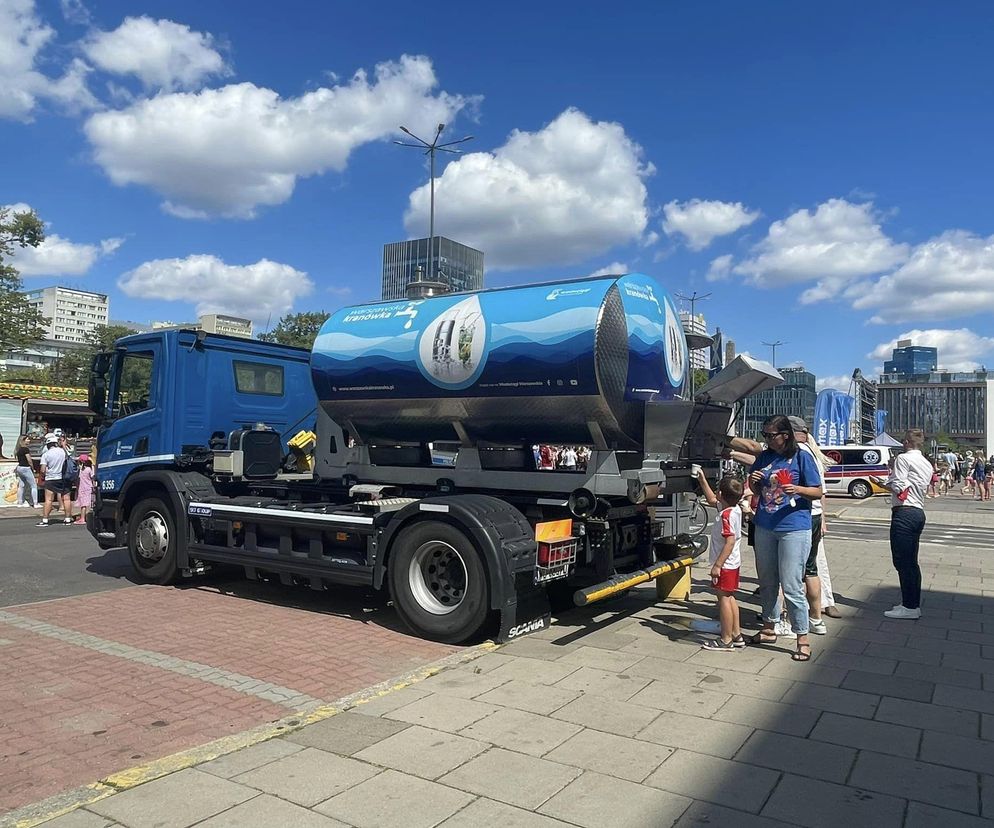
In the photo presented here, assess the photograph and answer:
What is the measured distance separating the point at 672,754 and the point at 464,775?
110 cm

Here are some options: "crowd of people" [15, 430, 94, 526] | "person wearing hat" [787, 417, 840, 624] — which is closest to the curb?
"person wearing hat" [787, 417, 840, 624]

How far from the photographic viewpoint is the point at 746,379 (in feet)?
25.6

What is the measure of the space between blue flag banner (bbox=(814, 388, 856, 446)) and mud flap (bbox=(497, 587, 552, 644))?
3173cm

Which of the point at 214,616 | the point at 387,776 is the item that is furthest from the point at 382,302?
the point at 387,776

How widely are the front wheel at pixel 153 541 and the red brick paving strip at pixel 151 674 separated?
439mm

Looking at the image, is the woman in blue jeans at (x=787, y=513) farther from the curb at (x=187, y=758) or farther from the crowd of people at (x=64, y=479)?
the crowd of people at (x=64, y=479)

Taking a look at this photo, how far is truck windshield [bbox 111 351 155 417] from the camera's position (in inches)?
349

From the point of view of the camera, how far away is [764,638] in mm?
6277

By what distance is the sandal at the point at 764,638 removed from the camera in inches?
247

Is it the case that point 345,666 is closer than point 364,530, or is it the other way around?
point 345,666

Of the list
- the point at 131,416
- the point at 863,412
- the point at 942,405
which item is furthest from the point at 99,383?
the point at 942,405

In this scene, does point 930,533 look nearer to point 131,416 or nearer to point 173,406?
point 173,406

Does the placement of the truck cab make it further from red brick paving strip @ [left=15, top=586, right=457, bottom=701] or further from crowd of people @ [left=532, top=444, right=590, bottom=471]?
crowd of people @ [left=532, top=444, right=590, bottom=471]

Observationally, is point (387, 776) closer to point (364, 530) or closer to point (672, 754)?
point (672, 754)
